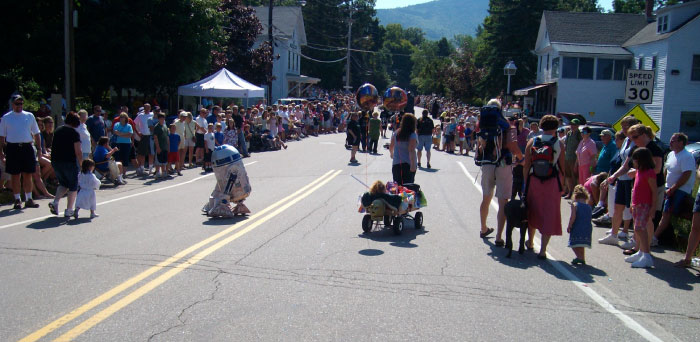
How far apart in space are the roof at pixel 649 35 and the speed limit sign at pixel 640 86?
2313 centimetres

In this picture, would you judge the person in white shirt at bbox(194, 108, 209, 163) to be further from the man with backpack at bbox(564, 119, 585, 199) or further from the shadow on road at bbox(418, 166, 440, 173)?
the man with backpack at bbox(564, 119, 585, 199)

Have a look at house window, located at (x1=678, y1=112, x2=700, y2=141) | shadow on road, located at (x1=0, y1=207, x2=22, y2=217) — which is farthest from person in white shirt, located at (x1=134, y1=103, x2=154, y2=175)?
house window, located at (x1=678, y1=112, x2=700, y2=141)

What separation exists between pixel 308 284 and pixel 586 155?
28.4 feet

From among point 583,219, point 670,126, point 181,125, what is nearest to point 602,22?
point 670,126

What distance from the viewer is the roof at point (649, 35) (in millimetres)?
33875

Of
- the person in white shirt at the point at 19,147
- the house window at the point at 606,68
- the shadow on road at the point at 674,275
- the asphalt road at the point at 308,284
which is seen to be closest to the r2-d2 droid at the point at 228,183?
the asphalt road at the point at 308,284

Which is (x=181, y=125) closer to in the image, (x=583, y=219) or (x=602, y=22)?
(x=583, y=219)

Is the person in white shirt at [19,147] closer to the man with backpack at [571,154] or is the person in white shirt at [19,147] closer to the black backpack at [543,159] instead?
the black backpack at [543,159]

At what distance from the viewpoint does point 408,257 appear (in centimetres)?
787

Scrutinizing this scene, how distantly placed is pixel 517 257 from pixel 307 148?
18885 mm

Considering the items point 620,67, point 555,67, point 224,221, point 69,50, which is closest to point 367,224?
point 224,221

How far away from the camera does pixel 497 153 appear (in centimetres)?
870

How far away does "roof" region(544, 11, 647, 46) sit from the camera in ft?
139

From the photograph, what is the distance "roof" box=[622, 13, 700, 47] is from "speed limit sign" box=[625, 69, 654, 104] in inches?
911
